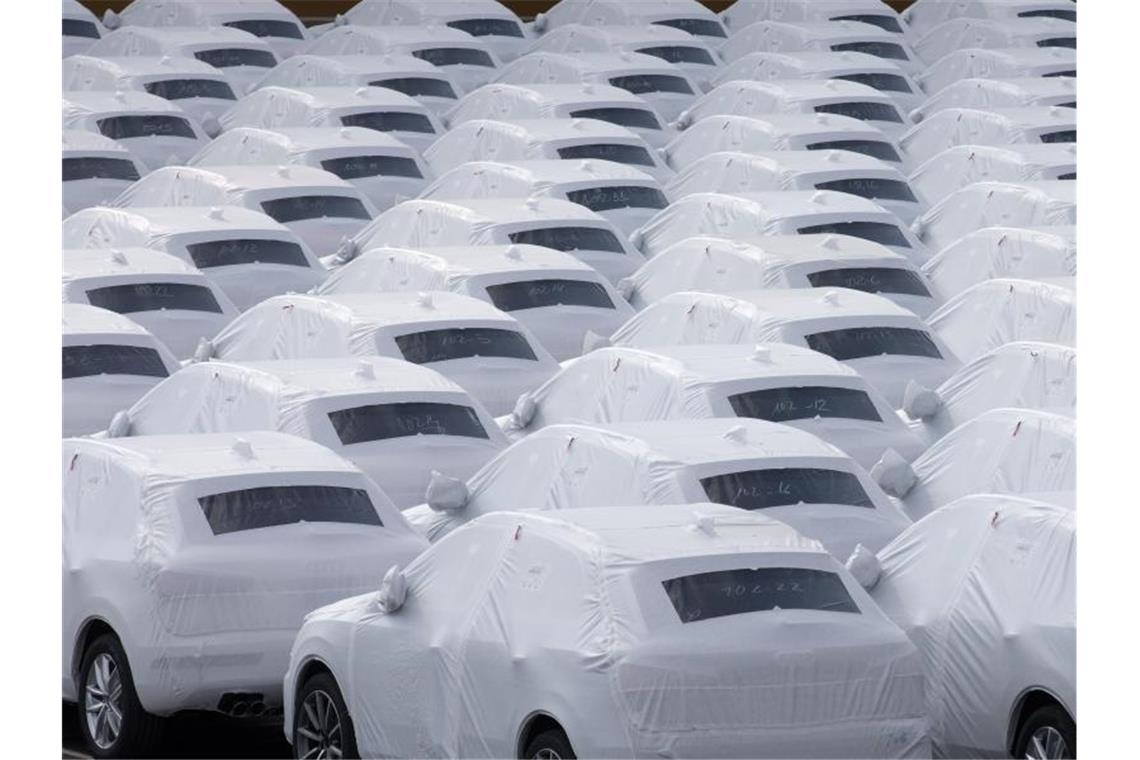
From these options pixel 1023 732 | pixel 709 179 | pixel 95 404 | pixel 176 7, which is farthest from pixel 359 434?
pixel 176 7

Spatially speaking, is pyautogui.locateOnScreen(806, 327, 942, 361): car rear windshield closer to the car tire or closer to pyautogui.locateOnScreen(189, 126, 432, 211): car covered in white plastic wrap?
the car tire

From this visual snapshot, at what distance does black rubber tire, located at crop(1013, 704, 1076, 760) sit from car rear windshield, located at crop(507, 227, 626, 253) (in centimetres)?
1214

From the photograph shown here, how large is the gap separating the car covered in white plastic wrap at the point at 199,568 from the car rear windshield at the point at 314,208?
1170 centimetres

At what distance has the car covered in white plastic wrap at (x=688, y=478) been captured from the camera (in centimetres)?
1335

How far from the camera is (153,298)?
20000 mm

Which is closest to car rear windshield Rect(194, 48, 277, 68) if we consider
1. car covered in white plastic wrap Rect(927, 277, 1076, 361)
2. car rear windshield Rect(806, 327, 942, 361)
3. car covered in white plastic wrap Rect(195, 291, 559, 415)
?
car covered in white plastic wrap Rect(195, 291, 559, 415)

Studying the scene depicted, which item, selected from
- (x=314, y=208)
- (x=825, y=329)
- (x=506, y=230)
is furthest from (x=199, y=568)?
(x=314, y=208)

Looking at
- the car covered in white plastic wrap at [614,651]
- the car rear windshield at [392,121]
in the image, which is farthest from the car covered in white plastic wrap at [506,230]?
the car covered in white plastic wrap at [614,651]

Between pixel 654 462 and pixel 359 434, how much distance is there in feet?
8.52

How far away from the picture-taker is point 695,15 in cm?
4009

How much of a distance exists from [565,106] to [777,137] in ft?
9.80

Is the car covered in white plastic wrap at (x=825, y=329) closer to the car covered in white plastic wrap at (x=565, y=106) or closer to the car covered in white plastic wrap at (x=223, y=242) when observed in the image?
the car covered in white plastic wrap at (x=223, y=242)

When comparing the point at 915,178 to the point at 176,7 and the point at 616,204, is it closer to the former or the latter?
the point at 616,204

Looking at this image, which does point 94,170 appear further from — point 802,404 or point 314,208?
point 802,404
